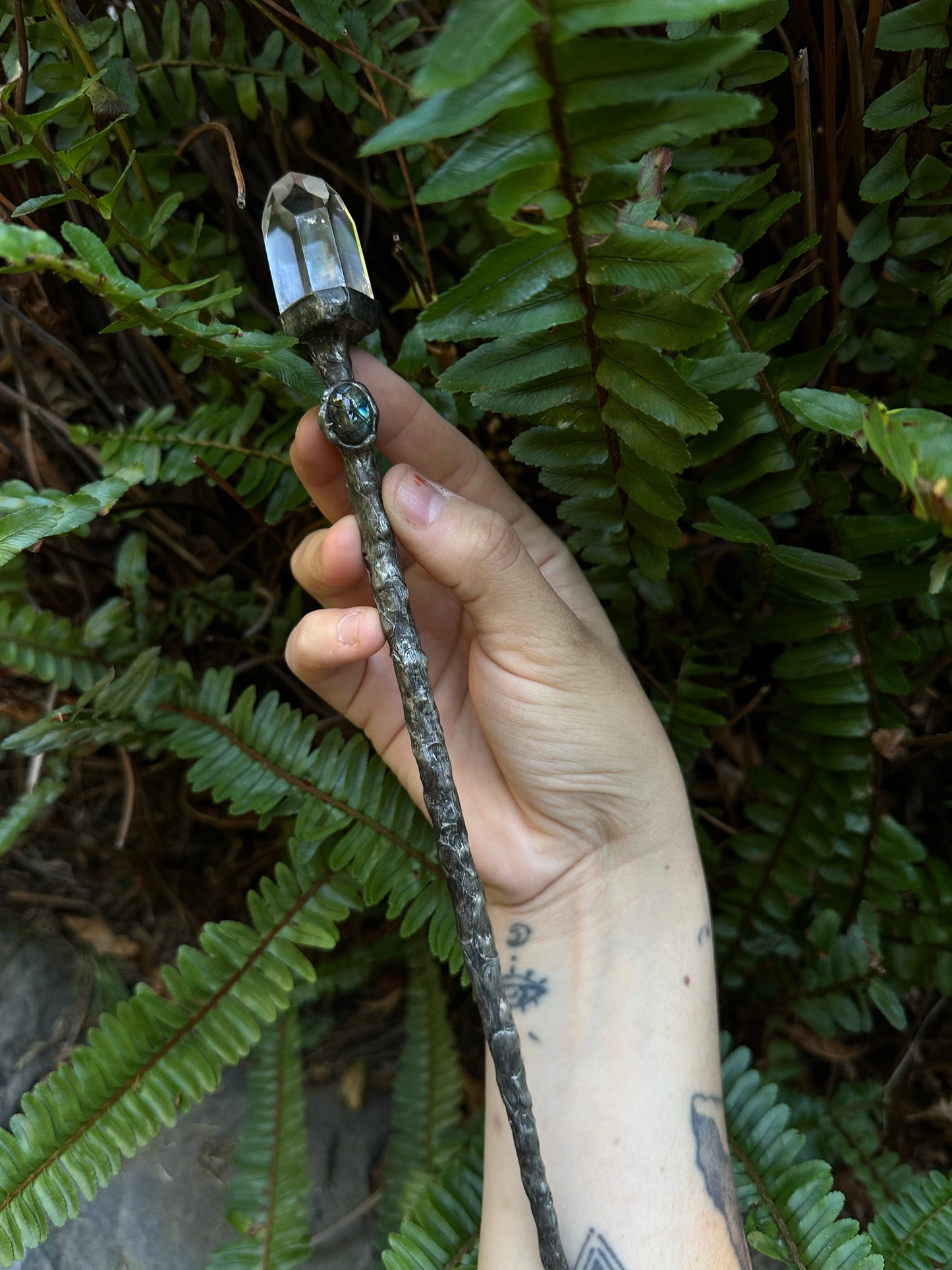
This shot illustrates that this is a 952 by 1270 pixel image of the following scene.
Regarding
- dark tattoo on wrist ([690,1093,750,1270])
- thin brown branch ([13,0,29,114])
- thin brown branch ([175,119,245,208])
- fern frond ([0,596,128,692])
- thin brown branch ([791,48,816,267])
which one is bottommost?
dark tattoo on wrist ([690,1093,750,1270])

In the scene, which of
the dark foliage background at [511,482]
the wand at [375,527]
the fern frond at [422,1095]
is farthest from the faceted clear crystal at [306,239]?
the fern frond at [422,1095]

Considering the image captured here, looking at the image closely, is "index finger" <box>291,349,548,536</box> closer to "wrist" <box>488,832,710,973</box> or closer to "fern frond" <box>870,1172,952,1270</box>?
"wrist" <box>488,832,710,973</box>

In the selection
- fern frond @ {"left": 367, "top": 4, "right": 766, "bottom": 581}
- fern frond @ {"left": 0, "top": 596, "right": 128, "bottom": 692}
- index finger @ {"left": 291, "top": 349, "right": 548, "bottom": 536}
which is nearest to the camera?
fern frond @ {"left": 367, "top": 4, "right": 766, "bottom": 581}

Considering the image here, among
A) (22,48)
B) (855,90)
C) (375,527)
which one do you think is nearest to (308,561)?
(375,527)

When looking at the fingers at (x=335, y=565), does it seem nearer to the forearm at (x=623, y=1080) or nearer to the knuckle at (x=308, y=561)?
the knuckle at (x=308, y=561)

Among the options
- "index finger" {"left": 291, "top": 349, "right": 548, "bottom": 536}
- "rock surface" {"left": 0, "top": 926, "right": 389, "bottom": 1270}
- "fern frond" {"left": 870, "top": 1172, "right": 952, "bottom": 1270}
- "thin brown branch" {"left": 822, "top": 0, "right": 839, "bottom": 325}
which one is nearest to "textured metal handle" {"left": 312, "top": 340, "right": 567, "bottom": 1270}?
"index finger" {"left": 291, "top": 349, "right": 548, "bottom": 536}

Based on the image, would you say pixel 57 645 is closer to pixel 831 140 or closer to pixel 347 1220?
pixel 347 1220

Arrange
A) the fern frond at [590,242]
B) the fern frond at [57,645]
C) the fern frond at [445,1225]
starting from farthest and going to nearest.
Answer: the fern frond at [57,645], the fern frond at [445,1225], the fern frond at [590,242]

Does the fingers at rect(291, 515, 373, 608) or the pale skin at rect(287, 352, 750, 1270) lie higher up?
the fingers at rect(291, 515, 373, 608)

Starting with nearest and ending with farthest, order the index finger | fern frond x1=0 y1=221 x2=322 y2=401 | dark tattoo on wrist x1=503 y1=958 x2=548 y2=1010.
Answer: fern frond x1=0 y1=221 x2=322 y2=401, the index finger, dark tattoo on wrist x1=503 y1=958 x2=548 y2=1010
